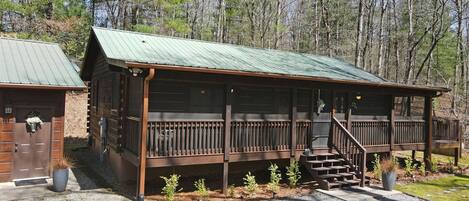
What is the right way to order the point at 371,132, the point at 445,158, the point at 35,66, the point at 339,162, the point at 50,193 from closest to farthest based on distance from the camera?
the point at 50,193 → the point at 35,66 → the point at 339,162 → the point at 371,132 → the point at 445,158

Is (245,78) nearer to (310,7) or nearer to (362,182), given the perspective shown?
(362,182)

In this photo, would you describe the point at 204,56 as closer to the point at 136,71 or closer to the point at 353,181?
the point at 136,71

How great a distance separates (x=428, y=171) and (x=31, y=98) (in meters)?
14.5

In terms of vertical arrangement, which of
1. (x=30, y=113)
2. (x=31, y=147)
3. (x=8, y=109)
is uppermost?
(x=8, y=109)

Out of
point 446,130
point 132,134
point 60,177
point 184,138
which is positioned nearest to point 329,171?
point 184,138

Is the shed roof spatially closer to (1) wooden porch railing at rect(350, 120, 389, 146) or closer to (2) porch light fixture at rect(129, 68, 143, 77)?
(2) porch light fixture at rect(129, 68, 143, 77)

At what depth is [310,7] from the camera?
34.5m

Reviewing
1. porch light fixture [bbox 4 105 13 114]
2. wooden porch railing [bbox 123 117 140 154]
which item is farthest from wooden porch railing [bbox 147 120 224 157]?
porch light fixture [bbox 4 105 13 114]

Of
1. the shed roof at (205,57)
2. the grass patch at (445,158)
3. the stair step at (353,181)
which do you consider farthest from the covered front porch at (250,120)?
the grass patch at (445,158)

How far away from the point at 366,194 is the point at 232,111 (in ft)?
15.0

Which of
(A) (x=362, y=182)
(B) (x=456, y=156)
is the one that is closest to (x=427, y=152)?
(B) (x=456, y=156)

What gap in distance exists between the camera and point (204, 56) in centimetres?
1160

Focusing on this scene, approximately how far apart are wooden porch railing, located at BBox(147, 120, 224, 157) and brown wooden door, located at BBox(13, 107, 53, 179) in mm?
3829

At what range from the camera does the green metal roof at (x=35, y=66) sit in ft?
33.6
